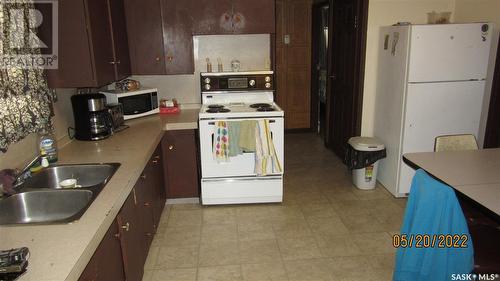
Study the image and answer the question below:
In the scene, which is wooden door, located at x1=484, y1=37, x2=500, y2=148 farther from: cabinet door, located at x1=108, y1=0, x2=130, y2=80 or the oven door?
cabinet door, located at x1=108, y1=0, x2=130, y2=80

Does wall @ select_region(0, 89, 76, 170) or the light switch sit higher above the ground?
the light switch

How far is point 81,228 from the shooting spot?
147 cm

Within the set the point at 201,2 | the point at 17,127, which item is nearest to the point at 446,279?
the point at 17,127

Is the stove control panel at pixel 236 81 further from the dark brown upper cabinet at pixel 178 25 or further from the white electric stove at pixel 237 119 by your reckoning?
the dark brown upper cabinet at pixel 178 25

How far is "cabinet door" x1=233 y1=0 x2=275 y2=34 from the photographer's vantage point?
11.3 ft

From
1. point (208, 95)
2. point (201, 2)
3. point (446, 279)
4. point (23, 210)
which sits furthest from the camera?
point (208, 95)

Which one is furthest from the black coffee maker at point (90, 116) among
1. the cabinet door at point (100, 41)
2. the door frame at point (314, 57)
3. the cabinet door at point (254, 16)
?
the door frame at point (314, 57)

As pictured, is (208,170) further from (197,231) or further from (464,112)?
(464,112)

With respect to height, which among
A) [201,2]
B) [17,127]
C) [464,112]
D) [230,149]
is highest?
[201,2]

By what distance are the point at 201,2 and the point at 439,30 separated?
2.09 metres

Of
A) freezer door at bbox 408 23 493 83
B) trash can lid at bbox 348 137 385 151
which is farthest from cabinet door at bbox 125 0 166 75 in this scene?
freezer door at bbox 408 23 493 83

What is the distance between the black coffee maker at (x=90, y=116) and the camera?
274 cm

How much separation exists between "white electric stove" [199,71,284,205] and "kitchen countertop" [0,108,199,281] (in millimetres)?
732

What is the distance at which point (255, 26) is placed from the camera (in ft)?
11.4
